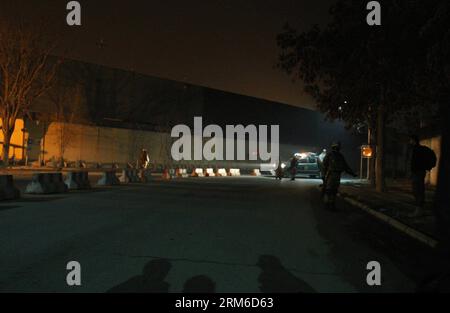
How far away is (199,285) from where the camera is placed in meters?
6.22

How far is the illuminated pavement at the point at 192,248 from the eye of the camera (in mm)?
6508

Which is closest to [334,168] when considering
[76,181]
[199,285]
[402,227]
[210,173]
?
[402,227]

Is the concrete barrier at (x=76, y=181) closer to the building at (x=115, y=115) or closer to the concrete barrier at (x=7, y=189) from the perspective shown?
the concrete barrier at (x=7, y=189)

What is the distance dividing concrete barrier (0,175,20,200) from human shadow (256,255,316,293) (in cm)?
1110

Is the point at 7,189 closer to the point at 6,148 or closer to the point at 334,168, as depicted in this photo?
the point at 334,168

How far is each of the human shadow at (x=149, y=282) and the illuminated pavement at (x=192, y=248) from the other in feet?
0.09

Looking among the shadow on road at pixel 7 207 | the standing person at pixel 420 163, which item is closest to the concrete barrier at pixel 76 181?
the shadow on road at pixel 7 207

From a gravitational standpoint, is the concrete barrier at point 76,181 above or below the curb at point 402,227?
above
